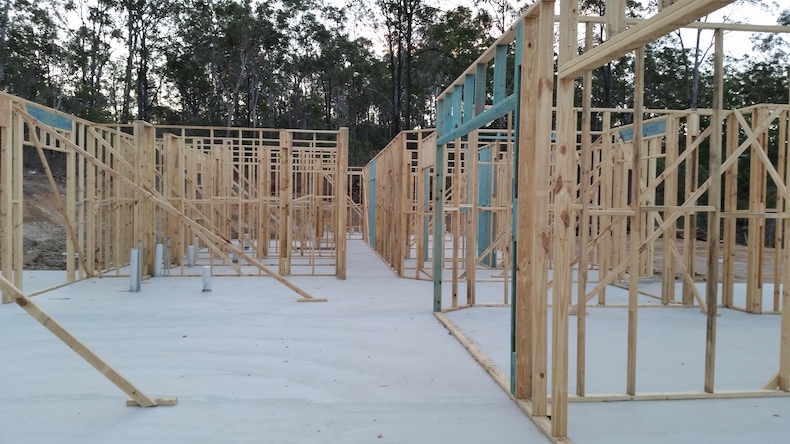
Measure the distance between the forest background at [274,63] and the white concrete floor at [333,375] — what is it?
22.6 m

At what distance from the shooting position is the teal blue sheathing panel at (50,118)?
9.16m

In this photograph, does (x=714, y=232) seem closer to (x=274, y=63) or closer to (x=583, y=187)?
(x=583, y=187)

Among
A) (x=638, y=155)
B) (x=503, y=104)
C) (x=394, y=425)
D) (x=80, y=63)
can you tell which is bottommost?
(x=394, y=425)

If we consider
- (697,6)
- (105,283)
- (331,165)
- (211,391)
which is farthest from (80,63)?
(697,6)

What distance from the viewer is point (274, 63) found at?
3838 centimetres

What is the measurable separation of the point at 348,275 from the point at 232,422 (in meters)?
8.30

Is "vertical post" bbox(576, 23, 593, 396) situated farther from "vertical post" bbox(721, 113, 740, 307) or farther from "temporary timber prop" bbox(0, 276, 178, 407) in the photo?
"vertical post" bbox(721, 113, 740, 307)

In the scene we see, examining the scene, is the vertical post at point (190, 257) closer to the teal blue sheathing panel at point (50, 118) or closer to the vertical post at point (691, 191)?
the teal blue sheathing panel at point (50, 118)

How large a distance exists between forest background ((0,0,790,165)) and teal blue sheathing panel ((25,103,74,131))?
799 inches

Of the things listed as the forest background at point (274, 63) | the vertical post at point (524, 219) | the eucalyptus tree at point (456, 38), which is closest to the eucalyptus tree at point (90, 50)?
the forest background at point (274, 63)

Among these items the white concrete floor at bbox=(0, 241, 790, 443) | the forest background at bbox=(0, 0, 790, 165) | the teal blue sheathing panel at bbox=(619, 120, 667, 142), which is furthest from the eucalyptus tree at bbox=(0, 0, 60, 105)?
the teal blue sheathing panel at bbox=(619, 120, 667, 142)

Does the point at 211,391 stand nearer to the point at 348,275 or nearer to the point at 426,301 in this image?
the point at 426,301

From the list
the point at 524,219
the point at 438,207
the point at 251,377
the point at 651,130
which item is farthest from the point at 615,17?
the point at 651,130

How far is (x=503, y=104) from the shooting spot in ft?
16.6
